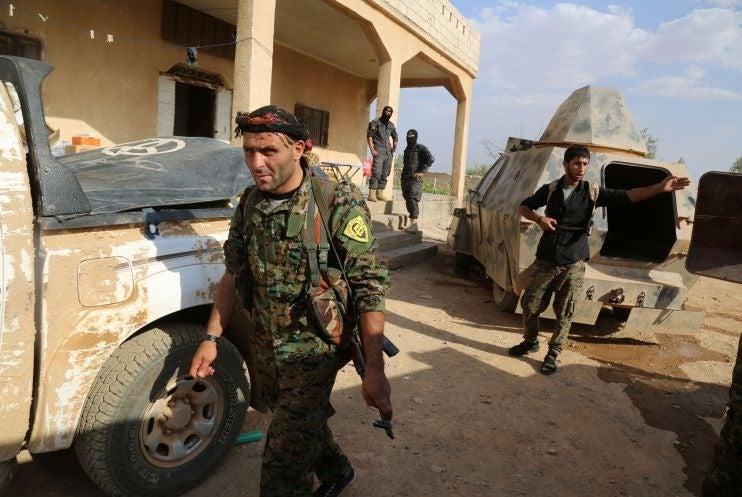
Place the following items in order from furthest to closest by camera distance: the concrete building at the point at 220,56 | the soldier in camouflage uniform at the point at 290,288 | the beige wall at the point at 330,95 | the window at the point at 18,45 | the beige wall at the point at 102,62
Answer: the beige wall at the point at 330,95, the beige wall at the point at 102,62, the concrete building at the point at 220,56, the window at the point at 18,45, the soldier in camouflage uniform at the point at 290,288

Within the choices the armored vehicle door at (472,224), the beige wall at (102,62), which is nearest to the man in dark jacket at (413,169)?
the armored vehicle door at (472,224)

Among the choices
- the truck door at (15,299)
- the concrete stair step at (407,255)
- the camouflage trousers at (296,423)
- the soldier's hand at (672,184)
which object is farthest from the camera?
the concrete stair step at (407,255)

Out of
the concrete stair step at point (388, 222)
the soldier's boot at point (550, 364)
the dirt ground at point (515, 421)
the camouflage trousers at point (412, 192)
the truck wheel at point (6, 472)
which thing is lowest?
the dirt ground at point (515, 421)

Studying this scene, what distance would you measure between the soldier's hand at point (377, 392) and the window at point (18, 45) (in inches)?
301

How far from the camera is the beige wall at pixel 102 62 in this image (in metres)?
7.23

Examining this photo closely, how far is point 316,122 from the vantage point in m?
13.1

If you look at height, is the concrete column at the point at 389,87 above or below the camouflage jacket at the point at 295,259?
above

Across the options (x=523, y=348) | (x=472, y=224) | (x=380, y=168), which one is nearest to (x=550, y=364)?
(x=523, y=348)

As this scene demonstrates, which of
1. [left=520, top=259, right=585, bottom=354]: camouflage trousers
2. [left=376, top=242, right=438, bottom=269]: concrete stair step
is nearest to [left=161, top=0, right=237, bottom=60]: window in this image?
[left=376, top=242, right=438, bottom=269]: concrete stair step

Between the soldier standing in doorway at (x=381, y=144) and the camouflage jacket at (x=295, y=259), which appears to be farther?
the soldier standing in doorway at (x=381, y=144)

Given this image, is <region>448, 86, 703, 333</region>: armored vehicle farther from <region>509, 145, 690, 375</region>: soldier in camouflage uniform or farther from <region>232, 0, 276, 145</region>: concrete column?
<region>232, 0, 276, 145</region>: concrete column

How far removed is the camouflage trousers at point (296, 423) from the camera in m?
1.88

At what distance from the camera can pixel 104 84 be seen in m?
7.98

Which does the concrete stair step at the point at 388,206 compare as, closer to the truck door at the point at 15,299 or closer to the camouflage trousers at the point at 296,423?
the camouflage trousers at the point at 296,423
